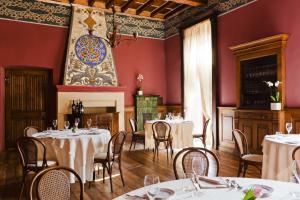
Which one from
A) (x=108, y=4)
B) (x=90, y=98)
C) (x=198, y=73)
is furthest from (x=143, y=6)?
(x=90, y=98)

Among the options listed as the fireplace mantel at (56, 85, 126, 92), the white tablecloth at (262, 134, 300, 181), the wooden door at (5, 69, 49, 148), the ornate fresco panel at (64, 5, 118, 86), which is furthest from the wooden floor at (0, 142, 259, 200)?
the ornate fresco panel at (64, 5, 118, 86)

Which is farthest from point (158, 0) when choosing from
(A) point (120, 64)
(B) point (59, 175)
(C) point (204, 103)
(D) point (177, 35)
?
(B) point (59, 175)

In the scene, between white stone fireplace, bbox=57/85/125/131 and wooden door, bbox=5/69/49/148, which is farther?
white stone fireplace, bbox=57/85/125/131

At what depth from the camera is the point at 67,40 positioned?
7277 mm

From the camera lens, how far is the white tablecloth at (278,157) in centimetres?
303

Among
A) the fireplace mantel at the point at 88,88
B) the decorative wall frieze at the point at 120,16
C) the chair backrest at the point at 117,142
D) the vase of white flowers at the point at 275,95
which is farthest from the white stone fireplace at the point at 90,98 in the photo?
the vase of white flowers at the point at 275,95

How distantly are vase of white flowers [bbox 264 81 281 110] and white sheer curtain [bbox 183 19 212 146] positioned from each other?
192 cm

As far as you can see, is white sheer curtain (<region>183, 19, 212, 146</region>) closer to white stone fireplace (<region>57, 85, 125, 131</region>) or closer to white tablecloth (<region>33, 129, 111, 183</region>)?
white stone fireplace (<region>57, 85, 125, 131</region>)

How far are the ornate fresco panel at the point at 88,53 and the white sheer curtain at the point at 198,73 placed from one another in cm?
219

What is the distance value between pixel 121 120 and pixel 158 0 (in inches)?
143

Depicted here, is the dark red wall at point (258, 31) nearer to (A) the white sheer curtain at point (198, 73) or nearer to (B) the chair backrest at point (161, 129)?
(A) the white sheer curtain at point (198, 73)

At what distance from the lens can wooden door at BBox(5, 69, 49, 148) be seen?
22.3 feet

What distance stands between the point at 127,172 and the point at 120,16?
5.29 meters

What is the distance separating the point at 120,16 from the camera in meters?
8.20
